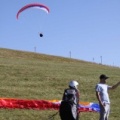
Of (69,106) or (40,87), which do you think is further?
(40,87)

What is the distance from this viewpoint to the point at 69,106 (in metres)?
11.9

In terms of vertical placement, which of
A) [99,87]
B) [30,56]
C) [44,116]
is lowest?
[44,116]

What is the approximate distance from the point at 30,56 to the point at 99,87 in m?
38.3

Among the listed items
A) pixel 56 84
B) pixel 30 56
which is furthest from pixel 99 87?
pixel 30 56

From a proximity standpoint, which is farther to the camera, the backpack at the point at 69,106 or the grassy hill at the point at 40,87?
the grassy hill at the point at 40,87

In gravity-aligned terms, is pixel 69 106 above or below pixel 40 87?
below

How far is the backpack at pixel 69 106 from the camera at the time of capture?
11.9m

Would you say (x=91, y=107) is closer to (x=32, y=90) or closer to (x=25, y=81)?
(x=32, y=90)

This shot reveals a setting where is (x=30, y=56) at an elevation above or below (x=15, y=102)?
above

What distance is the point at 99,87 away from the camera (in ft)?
43.2

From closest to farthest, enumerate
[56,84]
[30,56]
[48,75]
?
[56,84]
[48,75]
[30,56]

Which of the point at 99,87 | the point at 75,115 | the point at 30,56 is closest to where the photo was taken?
the point at 75,115

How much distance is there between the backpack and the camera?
A: 11.9 metres

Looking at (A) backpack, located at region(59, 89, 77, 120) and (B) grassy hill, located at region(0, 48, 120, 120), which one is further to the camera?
(B) grassy hill, located at region(0, 48, 120, 120)
